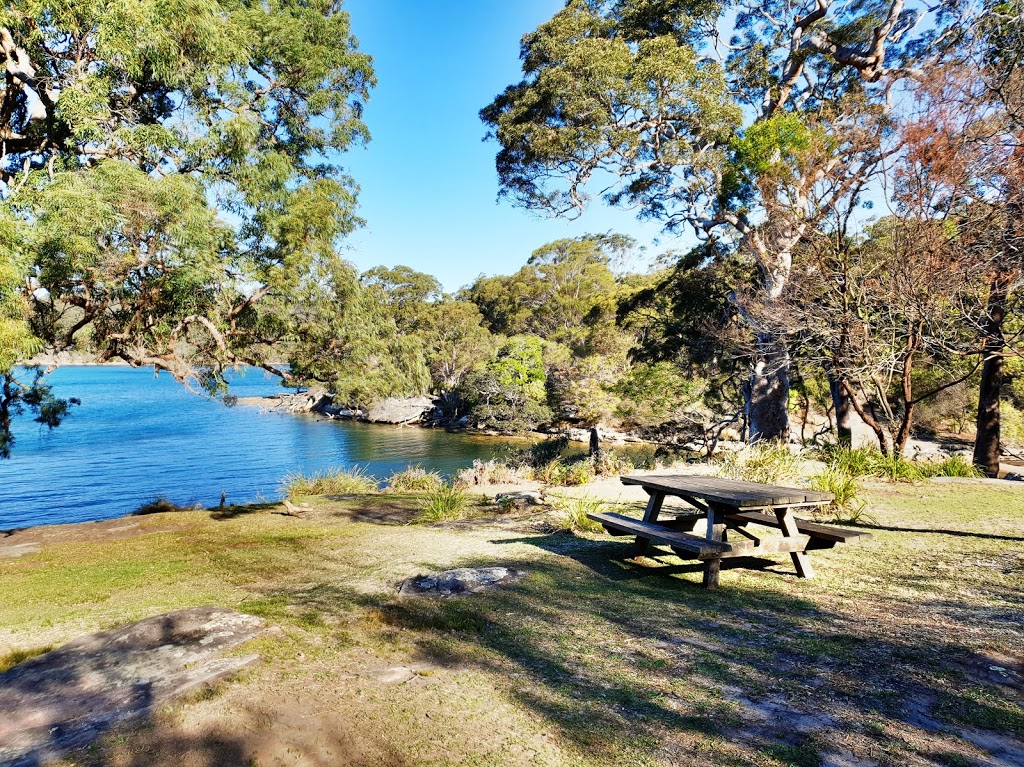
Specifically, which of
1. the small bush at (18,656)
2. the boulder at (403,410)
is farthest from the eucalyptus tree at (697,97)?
the boulder at (403,410)

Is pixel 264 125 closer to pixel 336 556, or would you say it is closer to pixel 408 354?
pixel 408 354

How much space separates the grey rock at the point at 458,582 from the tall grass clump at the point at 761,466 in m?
5.08

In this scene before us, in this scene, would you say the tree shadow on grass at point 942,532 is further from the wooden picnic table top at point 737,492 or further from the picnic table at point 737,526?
the wooden picnic table top at point 737,492

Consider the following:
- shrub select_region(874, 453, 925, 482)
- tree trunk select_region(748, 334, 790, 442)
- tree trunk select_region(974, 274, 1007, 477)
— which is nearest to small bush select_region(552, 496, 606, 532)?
shrub select_region(874, 453, 925, 482)

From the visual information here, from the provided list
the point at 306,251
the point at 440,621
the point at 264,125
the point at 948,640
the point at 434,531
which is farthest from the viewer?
the point at 264,125

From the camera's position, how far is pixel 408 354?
10.4 m

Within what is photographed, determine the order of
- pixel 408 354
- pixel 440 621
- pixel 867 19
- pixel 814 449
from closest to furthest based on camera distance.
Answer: pixel 440 621, pixel 408 354, pixel 814 449, pixel 867 19

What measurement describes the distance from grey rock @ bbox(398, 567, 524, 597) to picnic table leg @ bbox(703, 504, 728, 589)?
1632 mm

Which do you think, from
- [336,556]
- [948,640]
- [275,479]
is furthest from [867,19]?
[275,479]

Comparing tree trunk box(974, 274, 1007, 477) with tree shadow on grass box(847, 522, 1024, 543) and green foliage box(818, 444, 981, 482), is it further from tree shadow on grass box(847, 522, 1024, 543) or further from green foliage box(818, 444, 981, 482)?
tree shadow on grass box(847, 522, 1024, 543)

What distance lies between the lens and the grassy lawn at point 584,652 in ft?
7.92

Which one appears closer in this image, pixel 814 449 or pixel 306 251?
pixel 306 251

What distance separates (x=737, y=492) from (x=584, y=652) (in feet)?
7.50

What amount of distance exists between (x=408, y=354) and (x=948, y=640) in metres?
8.58
